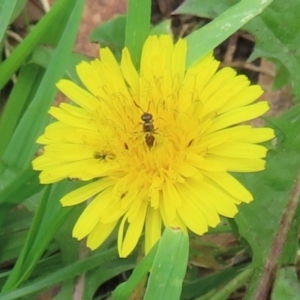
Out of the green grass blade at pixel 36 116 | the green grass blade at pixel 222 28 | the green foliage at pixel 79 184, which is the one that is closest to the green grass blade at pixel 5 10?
the green foliage at pixel 79 184

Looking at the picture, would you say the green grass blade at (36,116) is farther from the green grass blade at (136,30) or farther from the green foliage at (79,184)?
the green grass blade at (136,30)

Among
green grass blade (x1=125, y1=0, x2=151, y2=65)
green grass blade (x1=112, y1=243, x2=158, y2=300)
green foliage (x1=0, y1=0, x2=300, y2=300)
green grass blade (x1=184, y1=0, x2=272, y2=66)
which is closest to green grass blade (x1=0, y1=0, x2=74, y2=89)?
green foliage (x1=0, y1=0, x2=300, y2=300)

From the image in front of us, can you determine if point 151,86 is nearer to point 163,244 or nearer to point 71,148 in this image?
point 71,148

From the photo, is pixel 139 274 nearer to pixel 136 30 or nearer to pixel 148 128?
pixel 148 128

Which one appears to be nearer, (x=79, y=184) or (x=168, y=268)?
(x=168, y=268)

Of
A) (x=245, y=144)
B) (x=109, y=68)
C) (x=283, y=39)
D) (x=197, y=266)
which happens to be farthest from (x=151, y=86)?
(x=197, y=266)

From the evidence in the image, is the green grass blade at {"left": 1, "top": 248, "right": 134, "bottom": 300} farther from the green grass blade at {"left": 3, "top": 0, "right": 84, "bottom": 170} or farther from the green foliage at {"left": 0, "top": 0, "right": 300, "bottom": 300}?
the green grass blade at {"left": 3, "top": 0, "right": 84, "bottom": 170}

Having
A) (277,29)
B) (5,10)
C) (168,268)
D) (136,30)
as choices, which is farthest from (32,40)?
(168,268)
